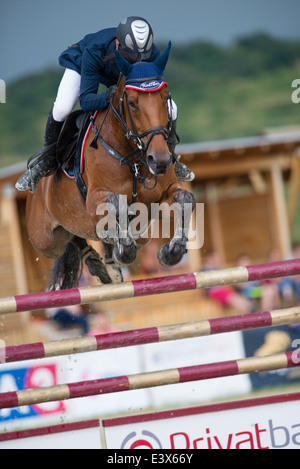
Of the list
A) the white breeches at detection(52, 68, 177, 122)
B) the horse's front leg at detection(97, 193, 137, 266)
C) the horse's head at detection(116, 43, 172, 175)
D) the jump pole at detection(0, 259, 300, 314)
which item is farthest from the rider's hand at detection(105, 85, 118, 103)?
the jump pole at detection(0, 259, 300, 314)

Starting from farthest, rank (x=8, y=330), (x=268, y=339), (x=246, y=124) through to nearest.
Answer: (x=246, y=124) < (x=8, y=330) < (x=268, y=339)

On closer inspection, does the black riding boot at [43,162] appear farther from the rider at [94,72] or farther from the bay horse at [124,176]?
the bay horse at [124,176]

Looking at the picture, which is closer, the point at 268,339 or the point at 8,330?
the point at 268,339

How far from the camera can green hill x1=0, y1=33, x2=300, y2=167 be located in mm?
37250

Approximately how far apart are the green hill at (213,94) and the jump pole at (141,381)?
32.4 m

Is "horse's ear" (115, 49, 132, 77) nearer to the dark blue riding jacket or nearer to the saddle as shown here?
the dark blue riding jacket

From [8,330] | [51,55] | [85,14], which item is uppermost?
[85,14]

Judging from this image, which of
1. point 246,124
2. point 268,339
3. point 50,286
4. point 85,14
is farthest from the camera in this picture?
point 85,14

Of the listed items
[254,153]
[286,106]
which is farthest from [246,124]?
[254,153]

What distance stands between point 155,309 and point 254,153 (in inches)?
130

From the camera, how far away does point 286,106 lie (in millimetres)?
38969

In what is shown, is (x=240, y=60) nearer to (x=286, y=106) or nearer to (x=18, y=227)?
(x=286, y=106)

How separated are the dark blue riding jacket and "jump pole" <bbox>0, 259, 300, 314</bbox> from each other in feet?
4.13

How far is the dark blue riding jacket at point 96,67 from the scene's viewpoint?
4066 mm
